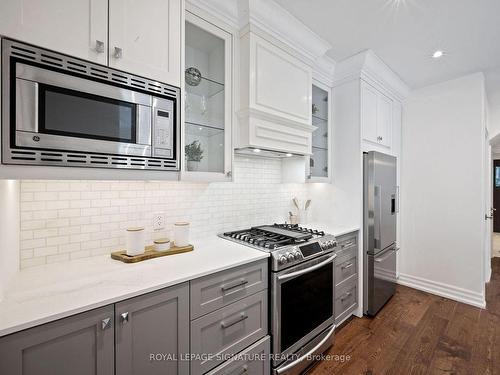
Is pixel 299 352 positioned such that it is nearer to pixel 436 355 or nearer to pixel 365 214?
pixel 436 355

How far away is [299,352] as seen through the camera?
1.72 m

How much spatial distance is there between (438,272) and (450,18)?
283 cm

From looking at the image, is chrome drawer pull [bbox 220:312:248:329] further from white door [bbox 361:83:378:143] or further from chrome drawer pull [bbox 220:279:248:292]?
white door [bbox 361:83:378:143]

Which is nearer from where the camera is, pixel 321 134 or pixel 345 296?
pixel 345 296

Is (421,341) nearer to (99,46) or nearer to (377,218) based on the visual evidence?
(377,218)

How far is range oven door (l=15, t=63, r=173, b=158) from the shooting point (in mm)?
964

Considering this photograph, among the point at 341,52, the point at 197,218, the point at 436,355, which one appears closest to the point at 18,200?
the point at 197,218

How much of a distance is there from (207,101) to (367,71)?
1831 millimetres

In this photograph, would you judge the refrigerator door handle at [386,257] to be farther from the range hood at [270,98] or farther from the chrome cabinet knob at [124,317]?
the chrome cabinet knob at [124,317]

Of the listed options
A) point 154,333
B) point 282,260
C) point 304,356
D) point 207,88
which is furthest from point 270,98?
point 304,356

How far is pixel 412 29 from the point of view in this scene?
202cm

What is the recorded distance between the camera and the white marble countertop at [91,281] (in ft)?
2.87

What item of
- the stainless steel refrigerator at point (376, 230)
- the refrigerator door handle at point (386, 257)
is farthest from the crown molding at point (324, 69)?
the refrigerator door handle at point (386, 257)

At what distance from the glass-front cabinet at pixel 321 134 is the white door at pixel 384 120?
0.61m
